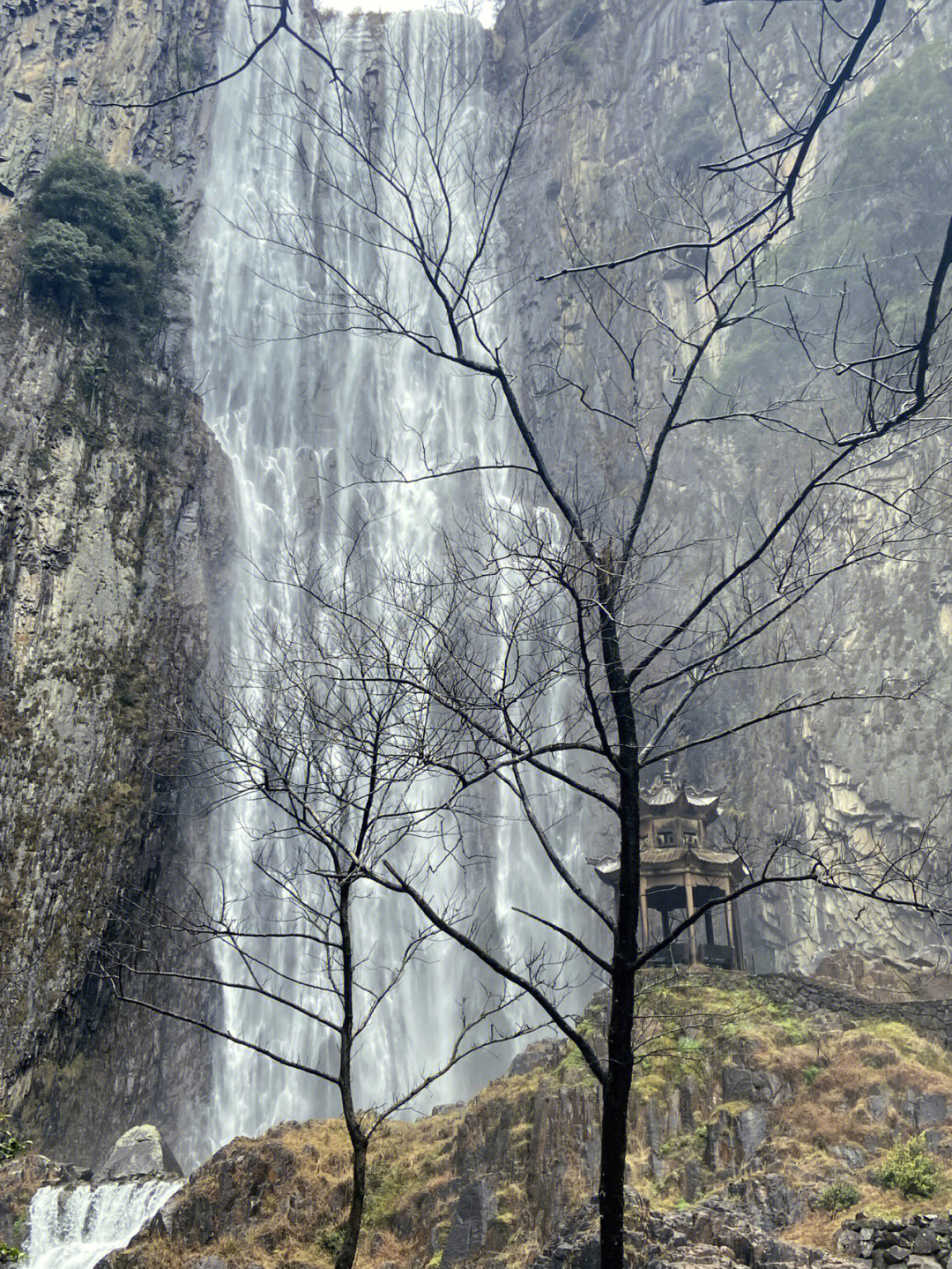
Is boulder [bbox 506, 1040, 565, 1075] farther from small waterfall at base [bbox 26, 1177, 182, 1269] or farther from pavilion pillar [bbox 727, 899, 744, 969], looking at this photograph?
small waterfall at base [bbox 26, 1177, 182, 1269]

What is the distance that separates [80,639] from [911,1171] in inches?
813

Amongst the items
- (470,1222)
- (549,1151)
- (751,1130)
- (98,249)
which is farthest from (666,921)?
(98,249)

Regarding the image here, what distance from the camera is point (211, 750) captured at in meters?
26.8

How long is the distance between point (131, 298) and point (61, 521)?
284 inches

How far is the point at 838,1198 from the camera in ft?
43.2

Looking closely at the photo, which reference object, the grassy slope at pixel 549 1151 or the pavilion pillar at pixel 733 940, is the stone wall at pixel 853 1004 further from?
the pavilion pillar at pixel 733 940

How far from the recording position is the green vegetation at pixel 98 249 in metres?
28.7

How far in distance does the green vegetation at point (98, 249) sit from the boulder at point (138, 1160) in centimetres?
1999

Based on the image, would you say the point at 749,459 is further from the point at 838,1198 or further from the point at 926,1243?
the point at 926,1243

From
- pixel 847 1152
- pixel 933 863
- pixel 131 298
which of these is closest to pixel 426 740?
pixel 847 1152

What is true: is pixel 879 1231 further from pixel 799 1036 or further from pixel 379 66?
pixel 379 66

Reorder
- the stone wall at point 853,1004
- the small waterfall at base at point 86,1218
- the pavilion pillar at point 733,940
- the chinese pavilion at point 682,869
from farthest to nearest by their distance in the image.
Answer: the chinese pavilion at point 682,869
the pavilion pillar at point 733,940
the small waterfall at base at point 86,1218
the stone wall at point 853,1004

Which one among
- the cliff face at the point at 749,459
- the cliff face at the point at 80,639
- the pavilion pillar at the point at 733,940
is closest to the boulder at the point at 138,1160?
the cliff face at the point at 80,639

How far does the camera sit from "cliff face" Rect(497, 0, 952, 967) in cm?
2634
